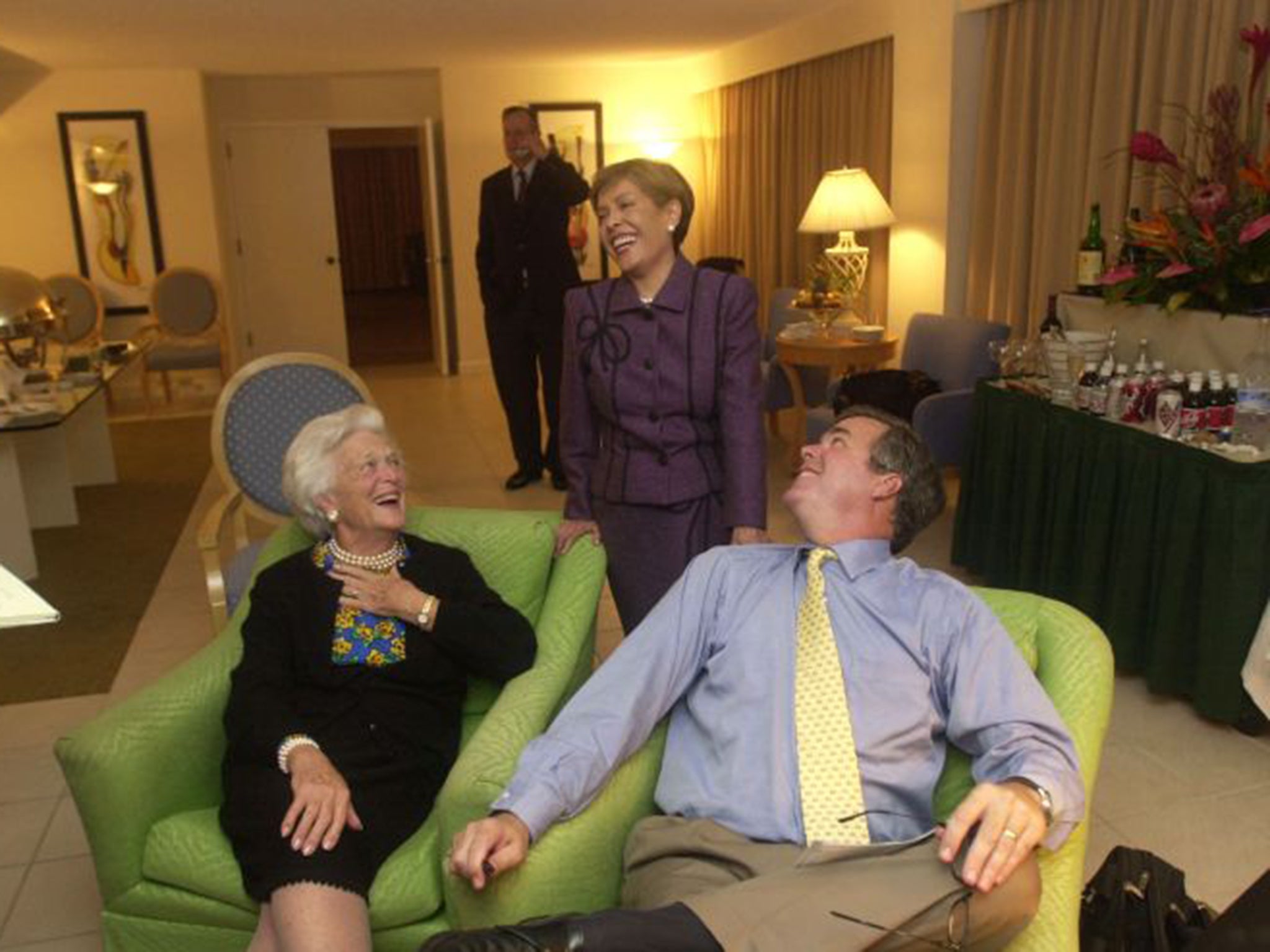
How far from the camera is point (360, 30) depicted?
6242 mm

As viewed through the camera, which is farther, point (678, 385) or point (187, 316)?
point (187, 316)

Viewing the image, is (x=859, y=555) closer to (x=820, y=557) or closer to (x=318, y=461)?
(x=820, y=557)

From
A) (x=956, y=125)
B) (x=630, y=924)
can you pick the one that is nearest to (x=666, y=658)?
(x=630, y=924)

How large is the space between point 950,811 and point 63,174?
A: 7911 millimetres

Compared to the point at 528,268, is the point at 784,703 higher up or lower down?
lower down

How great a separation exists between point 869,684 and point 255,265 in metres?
8.12

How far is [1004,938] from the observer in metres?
1.45

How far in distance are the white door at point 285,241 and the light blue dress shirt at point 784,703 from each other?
7.73 meters

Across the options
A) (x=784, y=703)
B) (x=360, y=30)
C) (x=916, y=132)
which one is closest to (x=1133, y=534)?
(x=784, y=703)

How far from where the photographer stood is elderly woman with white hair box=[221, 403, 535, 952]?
1.68 meters

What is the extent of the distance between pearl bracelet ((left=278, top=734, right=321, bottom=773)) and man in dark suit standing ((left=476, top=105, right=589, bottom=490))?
10.5 feet

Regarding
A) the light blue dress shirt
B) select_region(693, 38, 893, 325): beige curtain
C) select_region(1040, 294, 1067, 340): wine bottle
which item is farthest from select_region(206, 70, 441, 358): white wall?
the light blue dress shirt

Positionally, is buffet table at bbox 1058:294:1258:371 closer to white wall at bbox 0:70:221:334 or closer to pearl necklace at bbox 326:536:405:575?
pearl necklace at bbox 326:536:405:575

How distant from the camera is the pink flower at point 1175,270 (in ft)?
10.3
